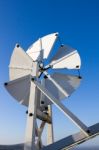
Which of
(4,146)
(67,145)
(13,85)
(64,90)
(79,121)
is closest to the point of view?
(67,145)

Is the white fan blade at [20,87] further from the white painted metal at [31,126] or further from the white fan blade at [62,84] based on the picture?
the white fan blade at [62,84]

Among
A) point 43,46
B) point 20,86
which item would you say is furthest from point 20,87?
point 43,46

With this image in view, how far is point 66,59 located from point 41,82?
3.09 m

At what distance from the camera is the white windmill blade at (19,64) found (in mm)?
20344

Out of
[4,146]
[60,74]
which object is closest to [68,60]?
[60,74]

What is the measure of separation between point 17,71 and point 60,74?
3669 millimetres

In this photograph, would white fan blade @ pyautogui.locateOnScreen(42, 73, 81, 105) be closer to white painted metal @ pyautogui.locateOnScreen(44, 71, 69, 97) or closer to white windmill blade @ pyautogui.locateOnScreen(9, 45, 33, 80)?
white painted metal @ pyautogui.locateOnScreen(44, 71, 69, 97)

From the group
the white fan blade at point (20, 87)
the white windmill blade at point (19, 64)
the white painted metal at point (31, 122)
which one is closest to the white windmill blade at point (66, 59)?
the white windmill blade at point (19, 64)

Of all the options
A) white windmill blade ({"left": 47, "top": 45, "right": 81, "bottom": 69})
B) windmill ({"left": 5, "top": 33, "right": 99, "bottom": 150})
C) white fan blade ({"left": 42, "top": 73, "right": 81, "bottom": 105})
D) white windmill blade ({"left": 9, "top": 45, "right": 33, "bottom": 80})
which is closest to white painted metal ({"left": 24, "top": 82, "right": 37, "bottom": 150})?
windmill ({"left": 5, "top": 33, "right": 99, "bottom": 150})

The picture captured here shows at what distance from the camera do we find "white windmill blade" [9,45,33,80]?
20.3 meters

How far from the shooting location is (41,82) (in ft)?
69.2

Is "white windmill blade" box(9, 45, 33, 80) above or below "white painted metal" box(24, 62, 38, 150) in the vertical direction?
above

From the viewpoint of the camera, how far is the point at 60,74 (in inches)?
848

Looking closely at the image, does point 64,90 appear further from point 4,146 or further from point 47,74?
point 4,146
